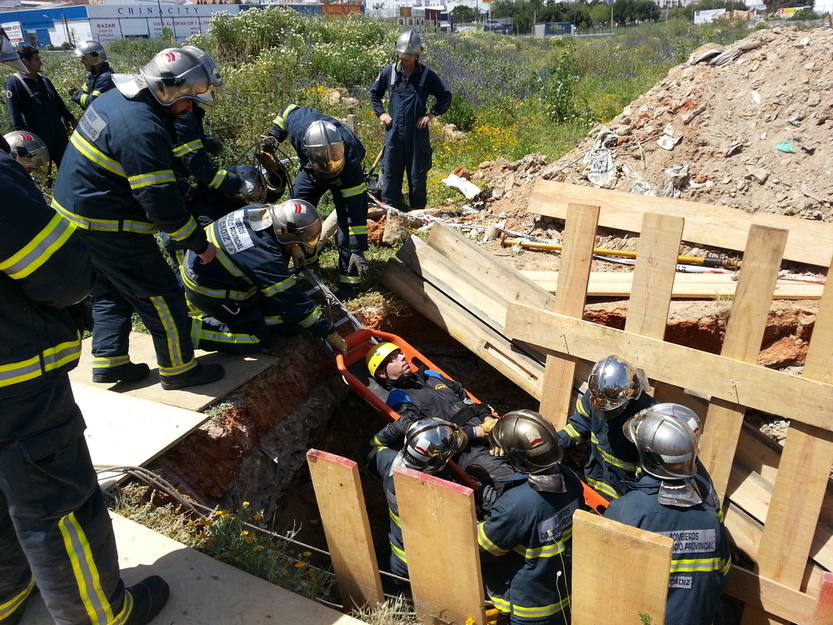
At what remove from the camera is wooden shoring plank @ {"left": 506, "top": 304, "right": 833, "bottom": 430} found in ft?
10.6

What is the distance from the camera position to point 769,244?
318 cm

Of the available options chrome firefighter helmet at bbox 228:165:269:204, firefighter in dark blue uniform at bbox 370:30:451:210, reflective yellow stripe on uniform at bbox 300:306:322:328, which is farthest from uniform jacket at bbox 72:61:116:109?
reflective yellow stripe on uniform at bbox 300:306:322:328

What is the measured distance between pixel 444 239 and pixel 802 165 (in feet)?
11.8

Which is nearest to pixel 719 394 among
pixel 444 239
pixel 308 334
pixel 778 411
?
pixel 778 411

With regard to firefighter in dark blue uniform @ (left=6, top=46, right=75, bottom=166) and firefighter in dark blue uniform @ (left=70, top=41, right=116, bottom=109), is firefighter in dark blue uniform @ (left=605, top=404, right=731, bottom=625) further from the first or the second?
firefighter in dark blue uniform @ (left=6, top=46, right=75, bottom=166)

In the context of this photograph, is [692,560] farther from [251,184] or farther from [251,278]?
[251,184]

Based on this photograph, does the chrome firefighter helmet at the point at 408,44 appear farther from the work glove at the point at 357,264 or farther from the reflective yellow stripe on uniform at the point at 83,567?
the reflective yellow stripe on uniform at the point at 83,567

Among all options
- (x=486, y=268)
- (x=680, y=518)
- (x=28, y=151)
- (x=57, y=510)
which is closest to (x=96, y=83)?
(x=28, y=151)

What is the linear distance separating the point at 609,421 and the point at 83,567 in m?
2.87

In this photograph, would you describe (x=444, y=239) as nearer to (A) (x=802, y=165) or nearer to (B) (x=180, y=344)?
(B) (x=180, y=344)

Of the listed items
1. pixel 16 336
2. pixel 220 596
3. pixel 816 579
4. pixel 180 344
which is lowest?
pixel 816 579

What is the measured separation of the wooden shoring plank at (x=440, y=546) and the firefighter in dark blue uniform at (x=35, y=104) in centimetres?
638

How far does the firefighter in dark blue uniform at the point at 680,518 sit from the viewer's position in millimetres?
2971

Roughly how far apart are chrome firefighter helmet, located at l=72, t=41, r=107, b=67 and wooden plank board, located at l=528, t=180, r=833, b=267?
520 centimetres
